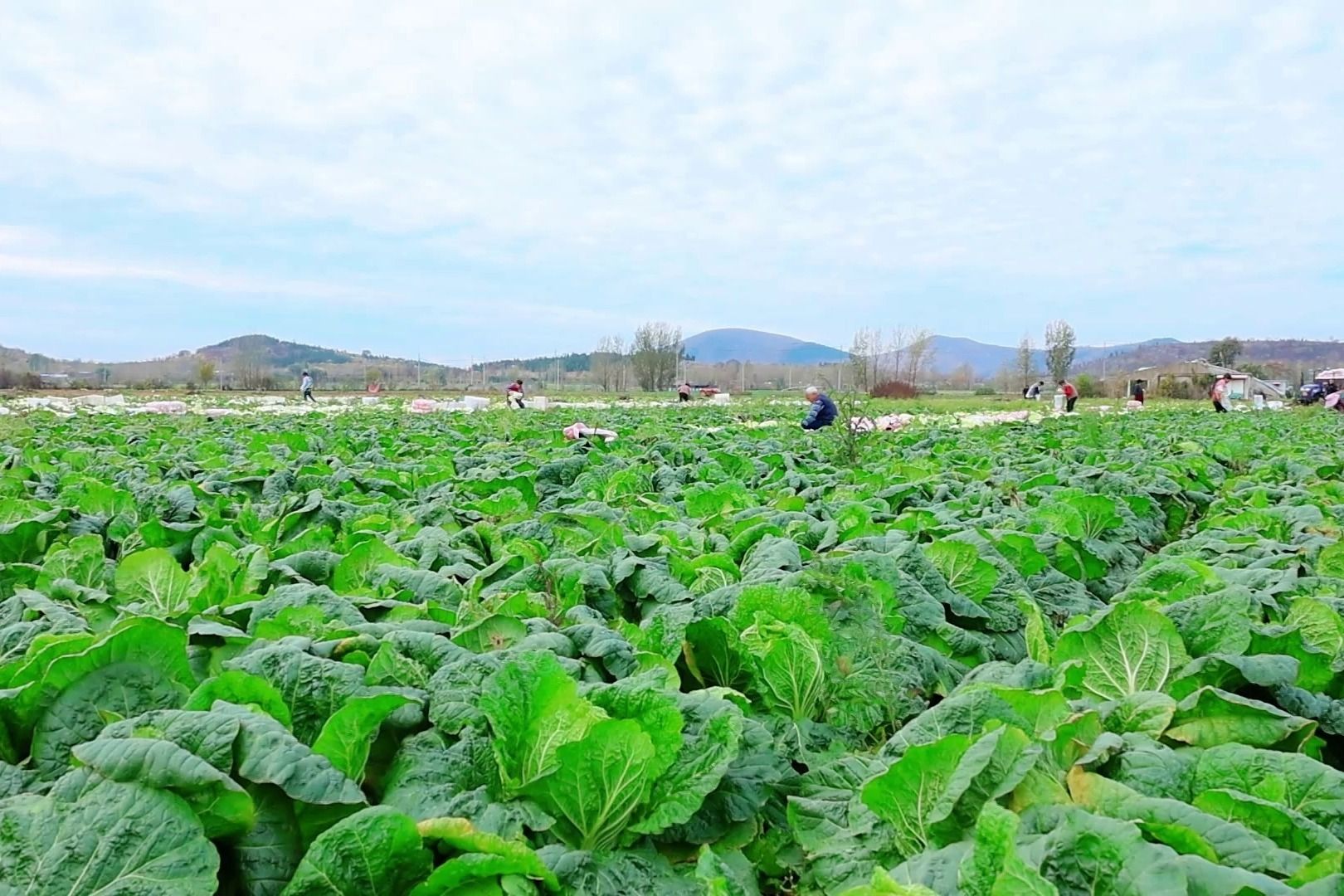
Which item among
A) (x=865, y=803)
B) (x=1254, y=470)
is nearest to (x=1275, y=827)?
(x=865, y=803)

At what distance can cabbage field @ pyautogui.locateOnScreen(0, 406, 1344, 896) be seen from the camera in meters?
1.43

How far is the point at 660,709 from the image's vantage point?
1.84 m

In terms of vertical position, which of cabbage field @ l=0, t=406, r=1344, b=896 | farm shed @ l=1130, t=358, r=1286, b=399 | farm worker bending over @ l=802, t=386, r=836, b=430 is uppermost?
farm shed @ l=1130, t=358, r=1286, b=399

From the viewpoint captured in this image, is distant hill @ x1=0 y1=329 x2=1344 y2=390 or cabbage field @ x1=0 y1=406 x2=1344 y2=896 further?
distant hill @ x1=0 y1=329 x2=1344 y2=390

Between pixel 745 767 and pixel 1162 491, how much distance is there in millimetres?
5351

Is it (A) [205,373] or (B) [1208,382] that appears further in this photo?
(A) [205,373]

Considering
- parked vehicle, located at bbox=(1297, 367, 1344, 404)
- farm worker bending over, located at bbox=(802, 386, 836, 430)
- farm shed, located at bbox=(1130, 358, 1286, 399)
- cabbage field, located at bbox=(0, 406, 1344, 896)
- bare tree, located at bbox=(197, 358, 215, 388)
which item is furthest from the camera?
bare tree, located at bbox=(197, 358, 215, 388)

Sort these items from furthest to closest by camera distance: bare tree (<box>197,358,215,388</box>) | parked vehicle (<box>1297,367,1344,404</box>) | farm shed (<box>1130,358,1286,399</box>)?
bare tree (<box>197,358,215,388</box>) → farm shed (<box>1130,358,1286,399</box>) → parked vehicle (<box>1297,367,1344,404</box>)

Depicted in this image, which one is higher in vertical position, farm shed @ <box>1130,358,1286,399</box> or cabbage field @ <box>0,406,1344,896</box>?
farm shed @ <box>1130,358,1286,399</box>

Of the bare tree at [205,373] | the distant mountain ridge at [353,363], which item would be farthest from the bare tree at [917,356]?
the bare tree at [205,373]

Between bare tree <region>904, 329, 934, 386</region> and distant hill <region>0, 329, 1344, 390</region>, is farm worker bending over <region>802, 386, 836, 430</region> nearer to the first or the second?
distant hill <region>0, 329, 1344, 390</region>

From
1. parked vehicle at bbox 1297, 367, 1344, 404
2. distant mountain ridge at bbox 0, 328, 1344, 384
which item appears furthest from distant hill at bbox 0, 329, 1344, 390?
parked vehicle at bbox 1297, 367, 1344, 404

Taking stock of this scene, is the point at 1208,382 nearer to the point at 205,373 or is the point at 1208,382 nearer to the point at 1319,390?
the point at 1319,390

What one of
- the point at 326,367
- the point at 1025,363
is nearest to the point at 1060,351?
the point at 1025,363
